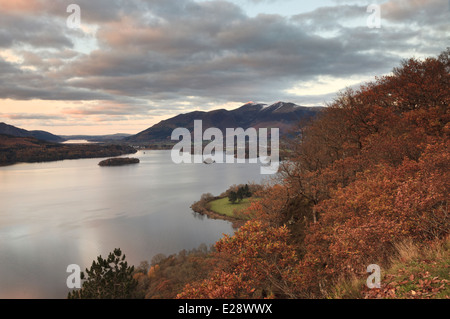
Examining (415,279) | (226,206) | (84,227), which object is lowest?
(84,227)

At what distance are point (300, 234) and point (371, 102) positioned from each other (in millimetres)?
19332

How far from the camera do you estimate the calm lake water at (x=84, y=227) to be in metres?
45.3

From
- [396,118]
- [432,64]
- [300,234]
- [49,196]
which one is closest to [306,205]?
[300,234]

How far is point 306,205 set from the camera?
2559 centimetres

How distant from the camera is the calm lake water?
45.3 meters

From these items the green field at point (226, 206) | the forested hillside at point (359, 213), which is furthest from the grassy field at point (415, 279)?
the green field at point (226, 206)

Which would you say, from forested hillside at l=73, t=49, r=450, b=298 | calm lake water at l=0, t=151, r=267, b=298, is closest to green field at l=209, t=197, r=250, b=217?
calm lake water at l=0, t=151, r=267, b=298

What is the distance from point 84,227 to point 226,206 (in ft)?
131

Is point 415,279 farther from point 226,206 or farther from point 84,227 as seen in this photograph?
point 226,206

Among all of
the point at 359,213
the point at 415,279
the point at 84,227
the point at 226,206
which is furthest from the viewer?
the point at 226,206

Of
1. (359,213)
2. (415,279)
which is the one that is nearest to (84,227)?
(359,213)

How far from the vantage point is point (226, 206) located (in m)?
81.8

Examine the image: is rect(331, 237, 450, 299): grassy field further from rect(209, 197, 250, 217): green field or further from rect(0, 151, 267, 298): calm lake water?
rect(209, 197, 250, 217): green field

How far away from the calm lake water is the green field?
18.4 ft
